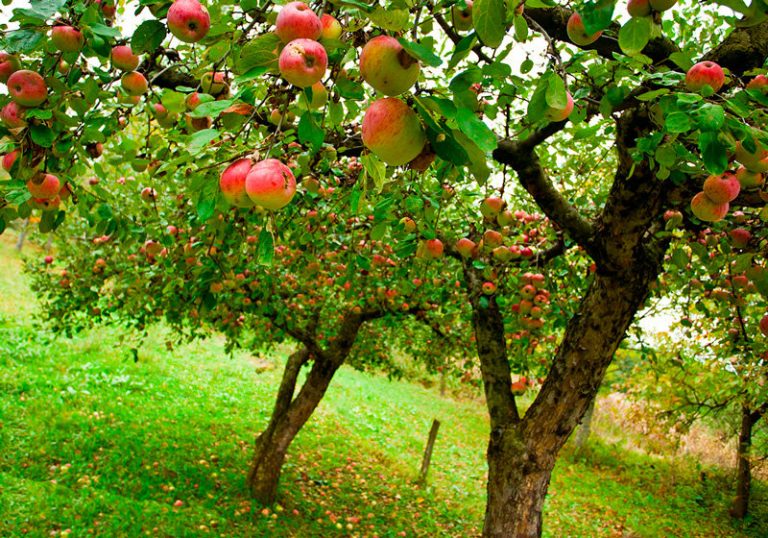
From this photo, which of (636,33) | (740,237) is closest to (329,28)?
(636,33)

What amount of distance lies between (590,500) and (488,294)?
8.53 meters

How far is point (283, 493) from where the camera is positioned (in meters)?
7.29

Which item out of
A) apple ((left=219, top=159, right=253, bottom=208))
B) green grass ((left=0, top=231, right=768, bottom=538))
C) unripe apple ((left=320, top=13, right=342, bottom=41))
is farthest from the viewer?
green grass ((left=0, top=231, right=768, bottom=538))

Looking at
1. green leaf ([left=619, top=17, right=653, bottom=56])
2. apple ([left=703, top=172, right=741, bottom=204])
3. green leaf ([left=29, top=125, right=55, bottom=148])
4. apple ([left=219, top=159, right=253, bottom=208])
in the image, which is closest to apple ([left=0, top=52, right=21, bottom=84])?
green leaf ([left=29, top=125, right=55, bottom=148])

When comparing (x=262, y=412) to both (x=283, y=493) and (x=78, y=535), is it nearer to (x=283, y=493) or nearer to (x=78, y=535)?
(x=283, y=493)

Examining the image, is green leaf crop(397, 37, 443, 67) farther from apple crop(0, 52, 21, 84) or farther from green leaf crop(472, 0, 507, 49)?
apple crop(0, 52, 21, 84)

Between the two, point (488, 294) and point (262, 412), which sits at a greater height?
point (488, 294)

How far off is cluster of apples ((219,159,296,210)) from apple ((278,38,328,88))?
0.71 ft

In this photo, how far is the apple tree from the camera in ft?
3.06

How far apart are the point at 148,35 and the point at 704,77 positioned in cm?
159

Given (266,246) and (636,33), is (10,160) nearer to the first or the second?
(266,246)

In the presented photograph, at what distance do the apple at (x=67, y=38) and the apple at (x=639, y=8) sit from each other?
143cm

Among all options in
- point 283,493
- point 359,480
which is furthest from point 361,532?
point 359,480

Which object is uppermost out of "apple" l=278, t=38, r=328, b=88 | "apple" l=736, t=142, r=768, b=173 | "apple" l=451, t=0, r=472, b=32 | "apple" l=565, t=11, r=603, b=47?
"apple" l=565, t=11, r=603, b=47
